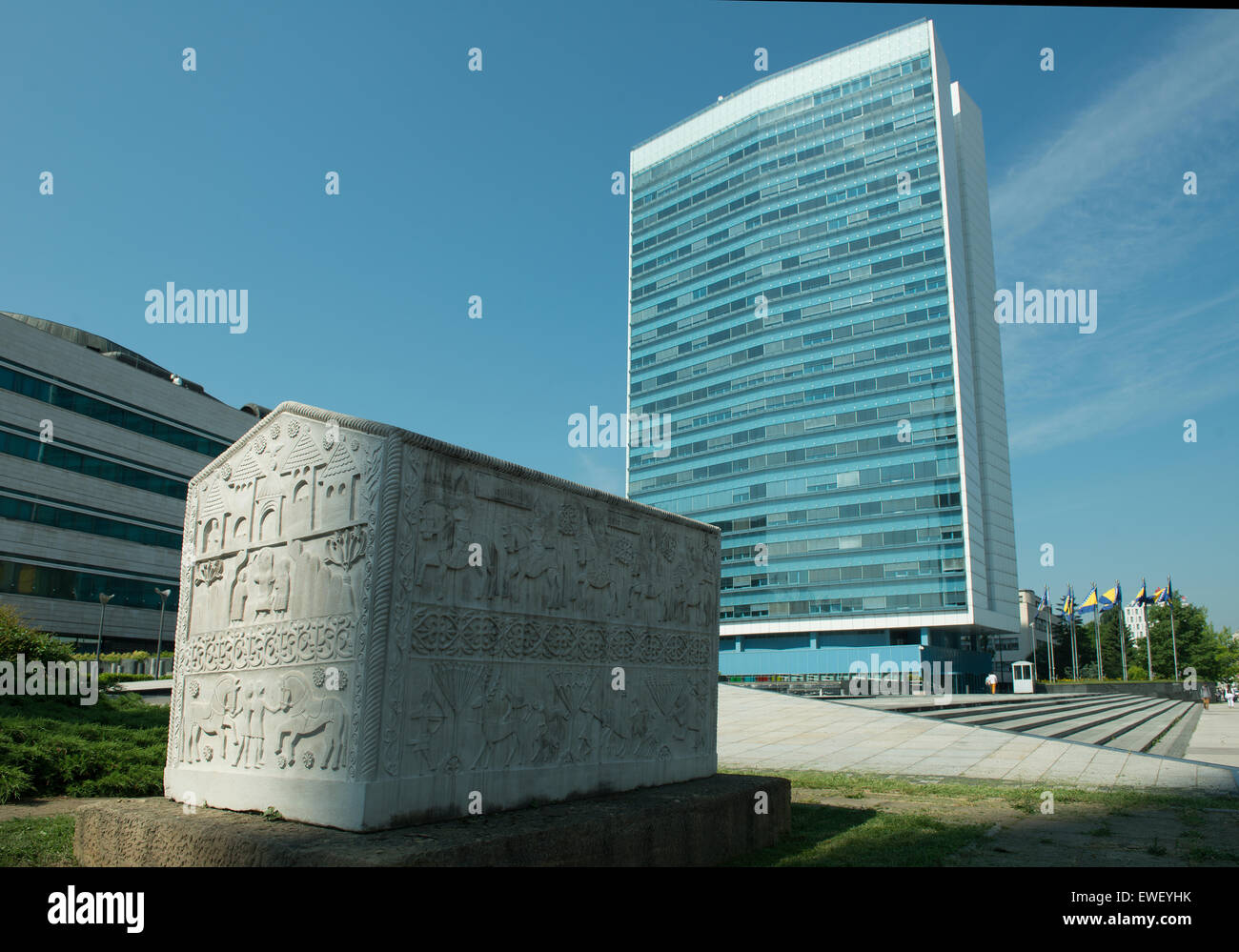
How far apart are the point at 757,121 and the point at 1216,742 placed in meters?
63.6

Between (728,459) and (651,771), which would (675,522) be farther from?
(728,459)

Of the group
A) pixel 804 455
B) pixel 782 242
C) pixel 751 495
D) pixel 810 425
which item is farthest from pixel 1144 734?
pixel 782 242

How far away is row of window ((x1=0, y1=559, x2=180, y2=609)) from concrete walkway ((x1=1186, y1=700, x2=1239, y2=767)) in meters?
47.5

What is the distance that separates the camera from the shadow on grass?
7.39 metres

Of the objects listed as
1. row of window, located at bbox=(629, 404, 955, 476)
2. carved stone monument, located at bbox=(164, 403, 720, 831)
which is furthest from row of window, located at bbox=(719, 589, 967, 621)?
carved stone monument, located at bbox=(164, 403, 720, 831)

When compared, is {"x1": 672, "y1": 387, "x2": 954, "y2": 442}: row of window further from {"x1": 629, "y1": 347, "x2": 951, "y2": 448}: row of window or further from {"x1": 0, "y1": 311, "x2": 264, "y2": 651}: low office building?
{"x1": 0, "y1": 311, "x2": 264, "y2": 651}: low office building

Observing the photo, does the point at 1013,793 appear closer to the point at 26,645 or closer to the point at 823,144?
the point at 26,645

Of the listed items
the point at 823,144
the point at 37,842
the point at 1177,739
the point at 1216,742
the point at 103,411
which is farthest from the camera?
the point at 823,144

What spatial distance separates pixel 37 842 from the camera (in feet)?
23.0

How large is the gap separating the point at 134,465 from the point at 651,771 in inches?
1847

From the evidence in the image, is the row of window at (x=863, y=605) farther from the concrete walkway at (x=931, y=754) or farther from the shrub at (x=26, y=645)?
the shrub at (x=26, y=645)

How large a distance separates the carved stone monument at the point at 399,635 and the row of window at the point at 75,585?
40.7 meters

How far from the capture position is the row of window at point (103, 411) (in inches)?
1569
